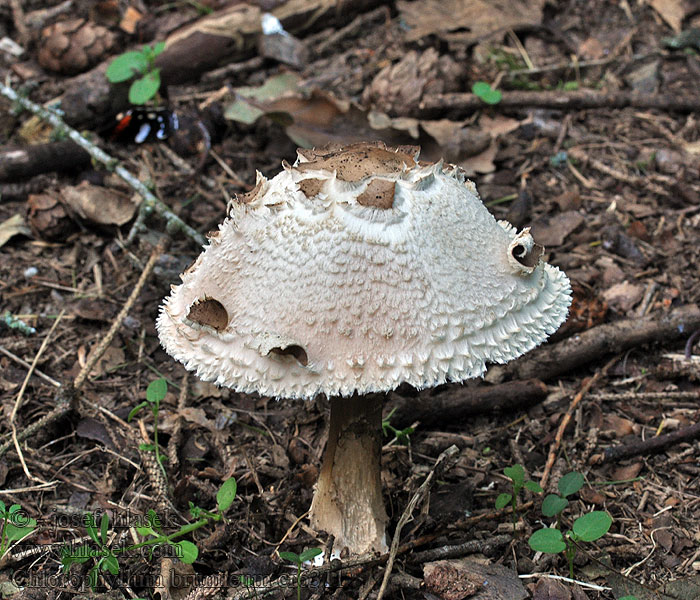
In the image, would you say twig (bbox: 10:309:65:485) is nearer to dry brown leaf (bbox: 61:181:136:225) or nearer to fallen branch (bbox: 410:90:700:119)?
dry brown leaf (bbox: 61:181:136:225)

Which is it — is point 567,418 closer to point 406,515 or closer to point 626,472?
point 626,472

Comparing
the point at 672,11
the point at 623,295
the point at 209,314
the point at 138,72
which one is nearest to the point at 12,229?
the point at 138,72

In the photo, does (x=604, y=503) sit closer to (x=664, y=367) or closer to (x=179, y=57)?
(x=664, y=367)

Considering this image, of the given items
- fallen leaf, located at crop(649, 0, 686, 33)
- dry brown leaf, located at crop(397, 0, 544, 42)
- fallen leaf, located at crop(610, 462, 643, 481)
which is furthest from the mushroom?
fallen leaf, located at crop(649, 0, 686, 33)

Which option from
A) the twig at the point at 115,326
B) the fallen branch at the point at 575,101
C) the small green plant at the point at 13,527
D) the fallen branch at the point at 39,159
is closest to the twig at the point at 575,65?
the fallen branch at the point at 575,101

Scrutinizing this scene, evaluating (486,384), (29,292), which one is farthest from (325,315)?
(29,292)

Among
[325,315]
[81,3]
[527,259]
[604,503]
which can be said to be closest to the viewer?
[325,315]
